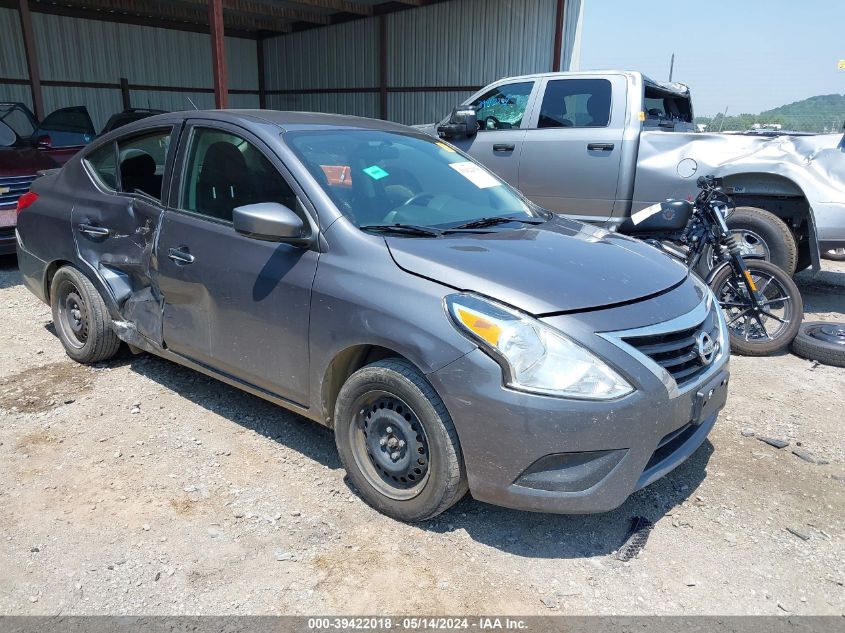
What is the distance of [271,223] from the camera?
2.89 m

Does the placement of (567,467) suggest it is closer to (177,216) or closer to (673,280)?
(673,280)

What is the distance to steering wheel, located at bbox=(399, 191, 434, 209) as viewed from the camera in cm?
329

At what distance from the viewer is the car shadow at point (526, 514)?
9.21 feet

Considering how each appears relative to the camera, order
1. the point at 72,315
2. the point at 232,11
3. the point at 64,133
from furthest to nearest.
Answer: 1. the point at 232,11
2. the point at 64,133
3. the point at 72,315

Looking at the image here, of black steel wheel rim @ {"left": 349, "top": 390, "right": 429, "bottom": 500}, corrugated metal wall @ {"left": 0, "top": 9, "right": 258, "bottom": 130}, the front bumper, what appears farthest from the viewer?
corrugated metal wall @ {"left": 0, "top": 9, "right": 258, "bottom": 130}

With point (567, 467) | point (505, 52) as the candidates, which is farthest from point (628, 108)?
point (505, 52)

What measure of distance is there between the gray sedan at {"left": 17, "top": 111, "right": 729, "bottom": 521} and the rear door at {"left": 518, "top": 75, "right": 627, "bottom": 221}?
264cm

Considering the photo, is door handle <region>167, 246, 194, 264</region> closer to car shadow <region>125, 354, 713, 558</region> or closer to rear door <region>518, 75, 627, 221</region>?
car shadow <region>125, 354, 713, 558</region>

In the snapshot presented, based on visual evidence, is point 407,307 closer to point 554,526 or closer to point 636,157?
point 554,526

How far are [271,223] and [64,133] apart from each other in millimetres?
7992

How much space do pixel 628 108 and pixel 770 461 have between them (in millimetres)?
3843

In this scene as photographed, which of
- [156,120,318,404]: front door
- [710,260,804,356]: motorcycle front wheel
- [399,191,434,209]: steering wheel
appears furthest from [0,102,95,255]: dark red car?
[710,260,804,356]: motorcycle front wheel

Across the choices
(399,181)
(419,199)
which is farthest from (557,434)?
(399,181)

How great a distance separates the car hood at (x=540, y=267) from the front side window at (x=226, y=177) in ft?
2.54
